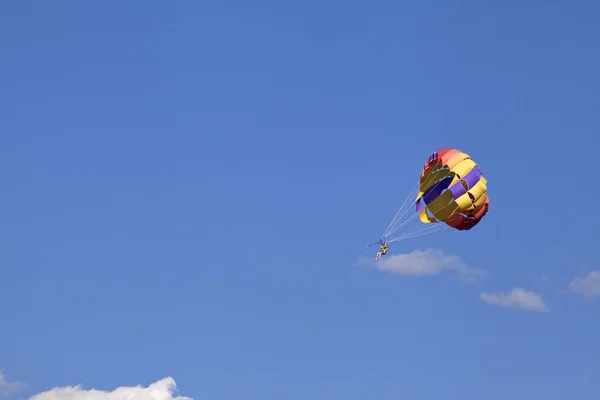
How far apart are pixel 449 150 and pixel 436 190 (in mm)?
3489

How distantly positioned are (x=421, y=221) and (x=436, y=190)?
269cm

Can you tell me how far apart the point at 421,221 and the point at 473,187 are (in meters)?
5.87

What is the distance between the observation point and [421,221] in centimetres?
13288

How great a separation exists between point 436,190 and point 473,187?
442 centimetres

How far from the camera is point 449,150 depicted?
5172 inches

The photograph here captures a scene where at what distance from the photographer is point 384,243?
131375 mm

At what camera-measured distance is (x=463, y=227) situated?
13175 centimetres

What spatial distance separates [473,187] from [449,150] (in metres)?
3.99

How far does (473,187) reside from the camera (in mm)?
129125

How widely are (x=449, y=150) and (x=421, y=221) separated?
606cm

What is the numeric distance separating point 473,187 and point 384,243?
823 centimetres
